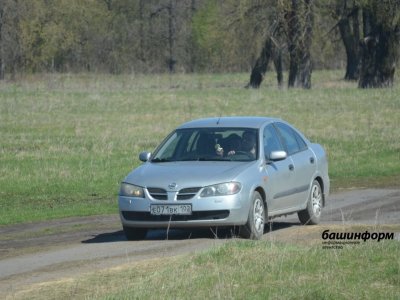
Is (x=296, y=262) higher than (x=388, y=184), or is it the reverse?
(x=296, y=262)

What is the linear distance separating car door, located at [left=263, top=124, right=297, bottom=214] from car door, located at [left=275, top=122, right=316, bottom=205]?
0.06 m

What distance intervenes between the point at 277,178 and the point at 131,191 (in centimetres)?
190

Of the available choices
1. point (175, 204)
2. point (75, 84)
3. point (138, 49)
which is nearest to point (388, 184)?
point (175, 204)

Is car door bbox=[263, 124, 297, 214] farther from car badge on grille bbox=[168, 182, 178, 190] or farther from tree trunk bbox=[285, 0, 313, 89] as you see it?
tree trunk bbox=[285, 0, 313, 89]

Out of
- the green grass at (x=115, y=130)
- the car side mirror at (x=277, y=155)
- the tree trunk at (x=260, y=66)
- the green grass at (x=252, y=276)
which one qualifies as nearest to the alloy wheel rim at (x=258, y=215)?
the car side mirror at (x=277, y=155)

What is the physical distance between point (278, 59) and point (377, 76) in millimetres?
6633

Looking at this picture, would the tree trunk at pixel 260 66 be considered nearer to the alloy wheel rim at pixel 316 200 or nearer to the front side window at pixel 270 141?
the alloy wheel rim at pixel 316 200

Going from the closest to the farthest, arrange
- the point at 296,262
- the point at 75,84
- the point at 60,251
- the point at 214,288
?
the point at 214,288 < the point at 296,262 < the point at 60,251 < the point at 75,84

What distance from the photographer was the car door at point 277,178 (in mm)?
13758

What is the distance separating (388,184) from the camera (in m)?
20.8

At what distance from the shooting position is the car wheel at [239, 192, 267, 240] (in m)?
13.1

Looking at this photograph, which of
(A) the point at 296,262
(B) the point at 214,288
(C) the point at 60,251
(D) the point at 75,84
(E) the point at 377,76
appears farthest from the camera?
(D) the point at 75,84

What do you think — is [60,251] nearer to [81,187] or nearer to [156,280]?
[156,280]

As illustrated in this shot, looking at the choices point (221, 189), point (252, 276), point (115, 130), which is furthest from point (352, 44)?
point (252, 276)
